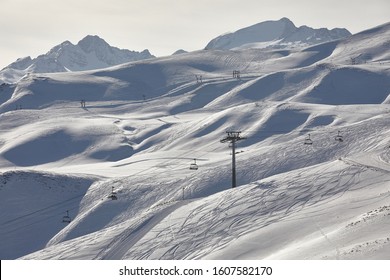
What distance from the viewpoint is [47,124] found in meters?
156

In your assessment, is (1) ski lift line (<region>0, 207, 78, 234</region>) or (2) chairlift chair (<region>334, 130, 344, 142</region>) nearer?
(1) ski lift line (<region>0, 207, 78, 234</region>)

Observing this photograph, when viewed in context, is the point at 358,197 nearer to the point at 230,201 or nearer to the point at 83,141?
the point at 230,201

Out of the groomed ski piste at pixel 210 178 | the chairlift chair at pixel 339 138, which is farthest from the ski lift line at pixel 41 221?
the chairlift chair at pixel 339 138

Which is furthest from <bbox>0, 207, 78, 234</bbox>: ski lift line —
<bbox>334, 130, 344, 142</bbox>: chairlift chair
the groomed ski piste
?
<bbox>334, 130, 344, 142</bbox>: chairlift chair

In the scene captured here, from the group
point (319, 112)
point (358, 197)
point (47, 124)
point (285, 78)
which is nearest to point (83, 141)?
point (47, 124)

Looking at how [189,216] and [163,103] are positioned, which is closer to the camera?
[189,216]

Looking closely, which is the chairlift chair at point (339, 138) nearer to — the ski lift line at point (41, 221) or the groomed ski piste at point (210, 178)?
the groomed ski piste at point (210, 178)

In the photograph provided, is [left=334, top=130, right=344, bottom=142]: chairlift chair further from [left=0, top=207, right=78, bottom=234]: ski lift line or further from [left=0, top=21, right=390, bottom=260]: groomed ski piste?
[left=0, top=207, right=78, bottom=234]: ski lift line

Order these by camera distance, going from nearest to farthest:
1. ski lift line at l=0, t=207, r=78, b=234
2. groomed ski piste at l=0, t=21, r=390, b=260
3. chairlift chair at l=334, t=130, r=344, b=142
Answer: groomed ski piste at l=0, t=21, r=390, b=260
ski lift line at l=0, t=207, r=78, b=234
chairlift chair at l=334, t=130, r=344, b=142

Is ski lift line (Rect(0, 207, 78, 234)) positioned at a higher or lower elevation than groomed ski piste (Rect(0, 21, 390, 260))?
lower

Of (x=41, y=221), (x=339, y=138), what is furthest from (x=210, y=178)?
(x=41, y=221)

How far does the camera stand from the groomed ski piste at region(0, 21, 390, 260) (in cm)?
5069

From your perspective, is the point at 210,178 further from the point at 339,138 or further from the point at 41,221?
the point at 41,221
